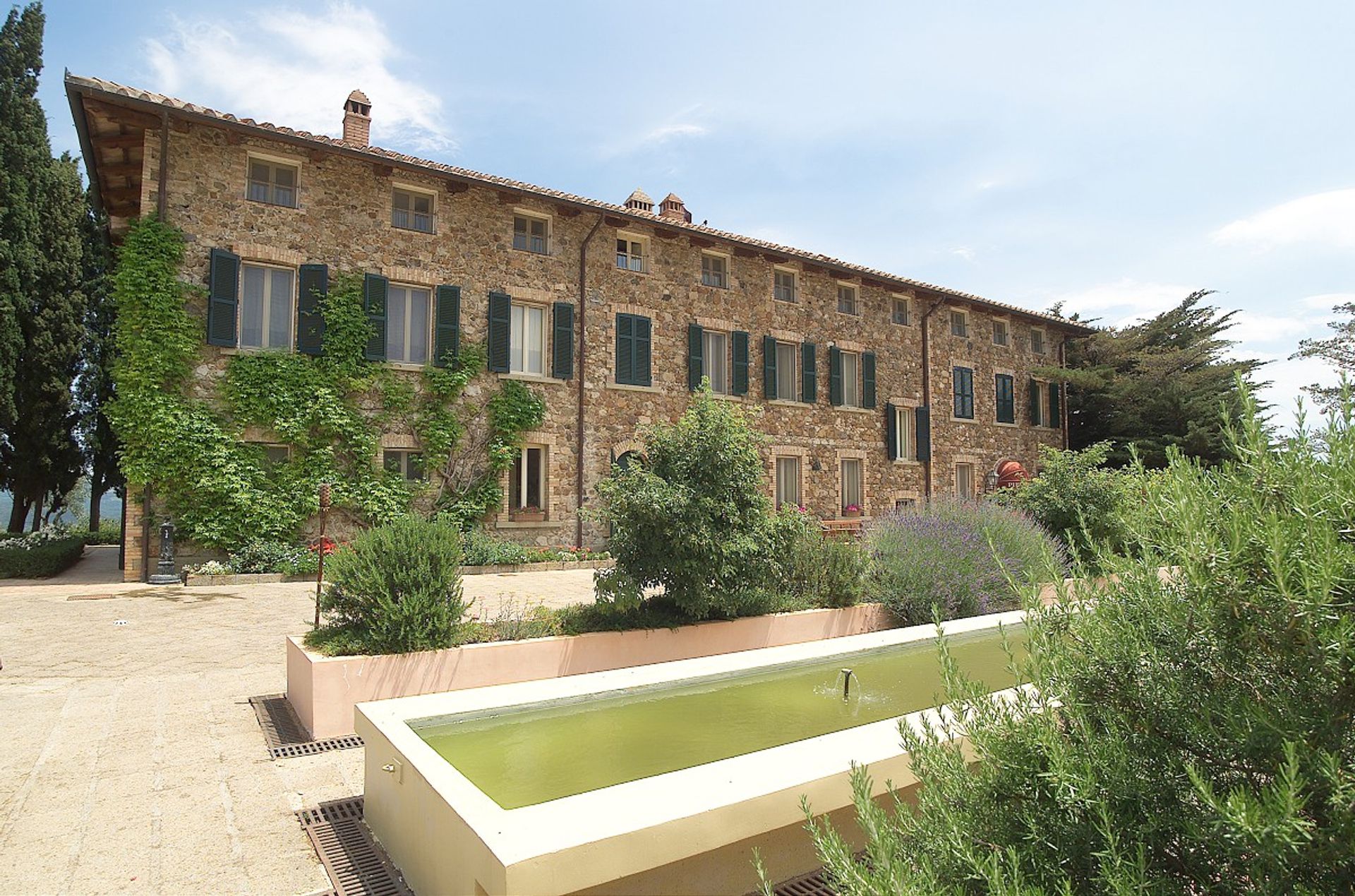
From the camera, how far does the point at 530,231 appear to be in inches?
586

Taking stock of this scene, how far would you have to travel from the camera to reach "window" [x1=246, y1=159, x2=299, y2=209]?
12.3 metres

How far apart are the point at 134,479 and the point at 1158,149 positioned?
1382 centimetres

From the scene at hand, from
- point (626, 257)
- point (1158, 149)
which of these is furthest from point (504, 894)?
point (626, 257)

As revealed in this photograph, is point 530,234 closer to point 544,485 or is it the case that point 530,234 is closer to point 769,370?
point 544,485

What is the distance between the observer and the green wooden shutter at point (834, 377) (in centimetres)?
1841

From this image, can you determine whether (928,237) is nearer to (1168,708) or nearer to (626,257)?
(626,257)

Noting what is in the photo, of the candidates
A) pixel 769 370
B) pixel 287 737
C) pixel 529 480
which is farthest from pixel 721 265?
pixel 287 737

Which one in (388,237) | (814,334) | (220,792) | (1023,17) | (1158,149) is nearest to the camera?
(220,792)

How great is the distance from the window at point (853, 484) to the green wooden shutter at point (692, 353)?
4919 millimetres

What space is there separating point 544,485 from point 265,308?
5805mm

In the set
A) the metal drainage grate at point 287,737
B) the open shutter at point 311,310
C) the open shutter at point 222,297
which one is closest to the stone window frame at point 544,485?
the open shutter at point 311,310

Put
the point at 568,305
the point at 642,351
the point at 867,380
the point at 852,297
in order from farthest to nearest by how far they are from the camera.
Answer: the point at 852,297 < the point at 867,380 < the point at 642,351 < the point at 568,305

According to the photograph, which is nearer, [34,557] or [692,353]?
[34,557]

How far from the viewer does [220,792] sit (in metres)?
3.92
